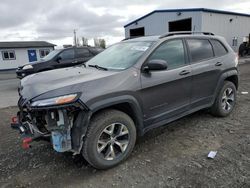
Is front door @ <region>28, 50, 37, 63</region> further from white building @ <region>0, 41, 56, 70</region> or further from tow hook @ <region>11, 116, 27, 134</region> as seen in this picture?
tow hook @ <region>11, 116, 27, 134</region>

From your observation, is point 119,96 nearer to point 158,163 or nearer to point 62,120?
point 62,120

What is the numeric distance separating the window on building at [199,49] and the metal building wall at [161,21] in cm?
1536

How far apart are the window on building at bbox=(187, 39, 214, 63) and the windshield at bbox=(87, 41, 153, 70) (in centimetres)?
93

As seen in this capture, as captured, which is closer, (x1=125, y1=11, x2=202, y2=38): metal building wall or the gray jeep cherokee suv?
the gray jeep cherokee suv

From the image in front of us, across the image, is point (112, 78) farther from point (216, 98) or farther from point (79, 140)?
point (216, 98)

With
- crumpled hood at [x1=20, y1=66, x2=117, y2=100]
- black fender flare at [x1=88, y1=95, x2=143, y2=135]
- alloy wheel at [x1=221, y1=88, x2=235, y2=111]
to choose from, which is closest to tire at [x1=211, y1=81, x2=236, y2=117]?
alloy wheel at [x1=221, y1=88, x2=235, y2=111]

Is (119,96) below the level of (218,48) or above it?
below

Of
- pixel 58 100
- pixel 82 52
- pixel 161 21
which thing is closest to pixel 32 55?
pixel 161 21

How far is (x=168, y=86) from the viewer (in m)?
3.63

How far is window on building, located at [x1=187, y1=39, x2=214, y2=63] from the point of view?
416 centimetres

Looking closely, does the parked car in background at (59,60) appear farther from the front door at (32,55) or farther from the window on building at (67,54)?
the front door at (32,55)

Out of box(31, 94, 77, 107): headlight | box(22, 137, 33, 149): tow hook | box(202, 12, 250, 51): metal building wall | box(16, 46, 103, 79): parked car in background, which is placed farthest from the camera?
box(202, 12, 250, 51): metal building wall

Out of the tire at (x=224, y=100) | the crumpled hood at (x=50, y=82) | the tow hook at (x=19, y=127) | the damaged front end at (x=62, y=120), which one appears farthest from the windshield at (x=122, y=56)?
the tire at (x=224, y=100)

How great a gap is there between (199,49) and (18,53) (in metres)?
26.2
